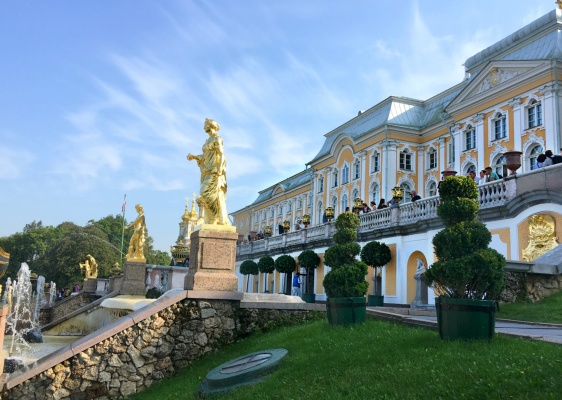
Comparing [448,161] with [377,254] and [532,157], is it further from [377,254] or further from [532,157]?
[377,254]

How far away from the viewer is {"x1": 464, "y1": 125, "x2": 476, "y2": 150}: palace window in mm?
33875

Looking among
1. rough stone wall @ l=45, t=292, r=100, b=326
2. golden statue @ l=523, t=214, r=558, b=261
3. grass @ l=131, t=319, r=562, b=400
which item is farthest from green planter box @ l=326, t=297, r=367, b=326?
rough stone wall @ l=45, t=292, r=100, b=326

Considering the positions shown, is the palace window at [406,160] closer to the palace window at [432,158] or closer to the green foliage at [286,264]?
the palace window at [432,158]

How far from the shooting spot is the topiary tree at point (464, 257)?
21.4ft

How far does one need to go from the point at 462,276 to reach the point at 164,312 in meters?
5.47

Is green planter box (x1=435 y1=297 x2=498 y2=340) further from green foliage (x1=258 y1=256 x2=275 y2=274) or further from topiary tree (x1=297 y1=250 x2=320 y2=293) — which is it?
green foliage (x1=258 y1=256 x2=275 y2=274)

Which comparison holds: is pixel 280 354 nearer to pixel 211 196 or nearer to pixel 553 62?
pixel 211 196

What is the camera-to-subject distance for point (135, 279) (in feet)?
63.2

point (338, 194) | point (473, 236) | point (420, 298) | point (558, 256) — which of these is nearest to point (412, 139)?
point (338, 194)

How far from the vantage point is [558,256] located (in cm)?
1208

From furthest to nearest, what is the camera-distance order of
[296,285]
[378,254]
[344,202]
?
[344,202] < [296,285] < [378,254]

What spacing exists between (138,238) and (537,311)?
1352 centimetres

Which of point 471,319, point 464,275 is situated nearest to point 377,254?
point 464,275

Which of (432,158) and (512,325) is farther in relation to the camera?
(432,158)
